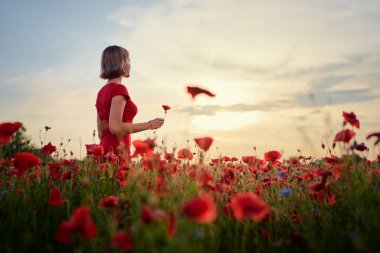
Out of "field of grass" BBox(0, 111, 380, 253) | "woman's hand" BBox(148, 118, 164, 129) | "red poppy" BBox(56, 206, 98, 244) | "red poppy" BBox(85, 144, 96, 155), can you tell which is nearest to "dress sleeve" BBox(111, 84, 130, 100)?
"woman's hand" BBox(148, 118, 164, 129)

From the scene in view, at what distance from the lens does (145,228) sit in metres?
1.79

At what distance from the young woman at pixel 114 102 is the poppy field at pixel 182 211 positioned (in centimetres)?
70

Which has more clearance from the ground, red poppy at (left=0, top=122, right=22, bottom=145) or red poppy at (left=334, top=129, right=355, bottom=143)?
red poppy at (left=0, top=122, right=22, bottom=145)

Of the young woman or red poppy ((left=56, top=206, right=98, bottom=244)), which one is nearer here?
red poppy ((left=56, top=206, right=98, bottom=244))

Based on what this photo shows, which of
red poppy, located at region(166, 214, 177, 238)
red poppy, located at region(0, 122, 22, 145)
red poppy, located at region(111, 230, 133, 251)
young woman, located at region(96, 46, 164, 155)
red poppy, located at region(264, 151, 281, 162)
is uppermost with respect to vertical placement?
young woman, located at region(96, 46, 164, 155)

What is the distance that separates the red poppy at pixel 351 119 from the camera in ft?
10.6

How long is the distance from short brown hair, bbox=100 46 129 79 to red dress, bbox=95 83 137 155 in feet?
0.67

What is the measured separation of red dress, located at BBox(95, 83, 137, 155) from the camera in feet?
16.6

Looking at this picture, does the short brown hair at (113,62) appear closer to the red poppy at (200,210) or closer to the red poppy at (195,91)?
the red poppy at (195,91)

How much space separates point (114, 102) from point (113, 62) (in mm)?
712

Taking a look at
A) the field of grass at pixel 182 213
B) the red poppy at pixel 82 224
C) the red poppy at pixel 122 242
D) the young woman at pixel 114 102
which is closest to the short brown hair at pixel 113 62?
the young woman at pixel 114 102

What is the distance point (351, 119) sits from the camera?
3.26 meters

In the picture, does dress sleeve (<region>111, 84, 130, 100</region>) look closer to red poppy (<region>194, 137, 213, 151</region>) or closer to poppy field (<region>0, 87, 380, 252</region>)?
poppy field (<region>0, 87, 380, 252</region>)

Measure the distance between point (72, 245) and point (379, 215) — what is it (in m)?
2.34
